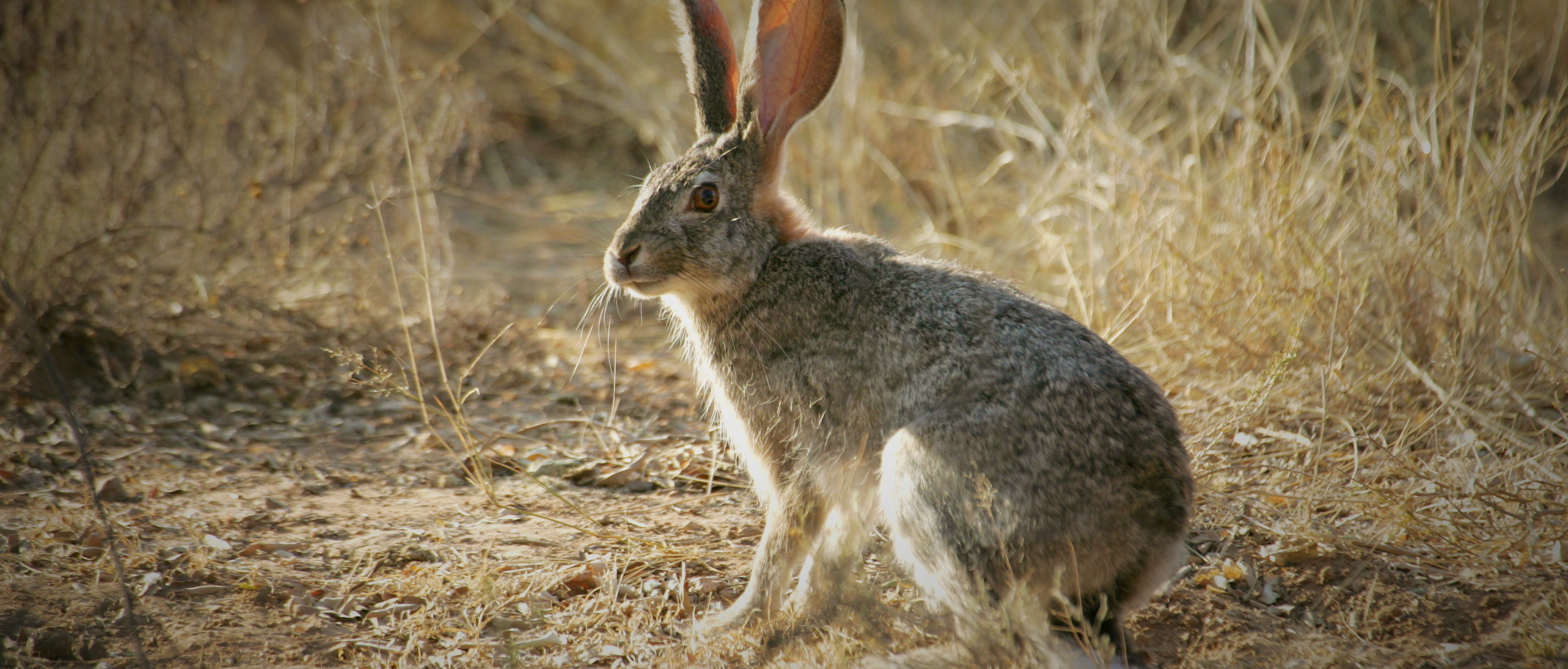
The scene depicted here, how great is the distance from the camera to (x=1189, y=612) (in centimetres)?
319

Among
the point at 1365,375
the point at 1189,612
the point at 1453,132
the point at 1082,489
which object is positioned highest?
the point at 1453,132

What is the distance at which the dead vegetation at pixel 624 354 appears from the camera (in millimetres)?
3109

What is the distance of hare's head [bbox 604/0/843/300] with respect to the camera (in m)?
3.21

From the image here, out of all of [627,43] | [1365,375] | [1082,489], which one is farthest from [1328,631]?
[627,43]

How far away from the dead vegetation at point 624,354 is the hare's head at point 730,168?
876 mm

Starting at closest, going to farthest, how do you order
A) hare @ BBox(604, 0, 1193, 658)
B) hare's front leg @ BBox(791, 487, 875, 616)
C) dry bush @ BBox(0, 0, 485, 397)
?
hare @ BBox(604, 0, 1193, 658) → hare's front leg @ BBox(791, 487, 875, 616) → dry bush @ BBox(0, 0, 485, 397)

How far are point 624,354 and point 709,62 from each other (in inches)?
90.4

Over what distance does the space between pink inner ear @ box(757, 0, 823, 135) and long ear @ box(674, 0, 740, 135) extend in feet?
0.57

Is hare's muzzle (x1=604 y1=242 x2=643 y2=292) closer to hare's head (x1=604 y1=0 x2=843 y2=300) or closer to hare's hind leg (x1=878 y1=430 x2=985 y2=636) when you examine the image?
hare's head (x1=604 y1=0 x2=843 y2=300)

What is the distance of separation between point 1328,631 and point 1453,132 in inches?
94.0

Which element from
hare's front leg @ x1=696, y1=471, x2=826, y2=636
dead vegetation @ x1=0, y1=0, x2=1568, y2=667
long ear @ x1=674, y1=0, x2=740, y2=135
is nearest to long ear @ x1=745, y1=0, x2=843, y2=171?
long ear @ x1=674, y1=0, x2=740, y2=135

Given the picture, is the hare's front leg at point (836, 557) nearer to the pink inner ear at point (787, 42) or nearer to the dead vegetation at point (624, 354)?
the dead vegetation at point (624, 354)

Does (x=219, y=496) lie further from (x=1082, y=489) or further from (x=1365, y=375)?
(x=1365, y=375)

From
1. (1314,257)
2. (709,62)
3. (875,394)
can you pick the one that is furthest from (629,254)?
(1314,257)
